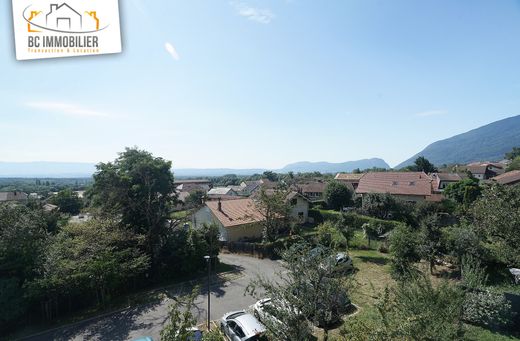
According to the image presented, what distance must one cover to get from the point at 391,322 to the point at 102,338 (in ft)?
42.7

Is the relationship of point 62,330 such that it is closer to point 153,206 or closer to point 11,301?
point 11,301

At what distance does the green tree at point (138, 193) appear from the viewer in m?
20.4

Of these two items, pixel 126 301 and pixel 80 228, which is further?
pixel 80 228

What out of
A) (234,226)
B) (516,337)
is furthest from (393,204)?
(516,337)

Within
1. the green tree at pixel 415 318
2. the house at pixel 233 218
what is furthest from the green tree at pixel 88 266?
the green tree at pixel 415 318

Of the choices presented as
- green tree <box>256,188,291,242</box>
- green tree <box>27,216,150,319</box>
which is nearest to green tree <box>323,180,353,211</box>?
green tree <box>256,188,291,242</box>

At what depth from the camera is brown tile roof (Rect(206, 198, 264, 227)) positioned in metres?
29.9

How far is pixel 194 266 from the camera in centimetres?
2066

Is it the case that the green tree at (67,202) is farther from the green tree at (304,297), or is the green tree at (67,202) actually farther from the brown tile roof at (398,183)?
the green tree at (304,297)

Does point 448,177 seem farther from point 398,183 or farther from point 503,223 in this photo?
point 503,223

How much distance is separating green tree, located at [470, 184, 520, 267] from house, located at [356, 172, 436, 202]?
21775 mm

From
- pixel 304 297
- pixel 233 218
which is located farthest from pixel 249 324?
pixel 233 218

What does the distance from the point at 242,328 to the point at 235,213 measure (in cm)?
2017

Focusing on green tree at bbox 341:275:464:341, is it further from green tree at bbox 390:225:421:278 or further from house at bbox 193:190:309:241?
house at bbox 193:190:309:241
